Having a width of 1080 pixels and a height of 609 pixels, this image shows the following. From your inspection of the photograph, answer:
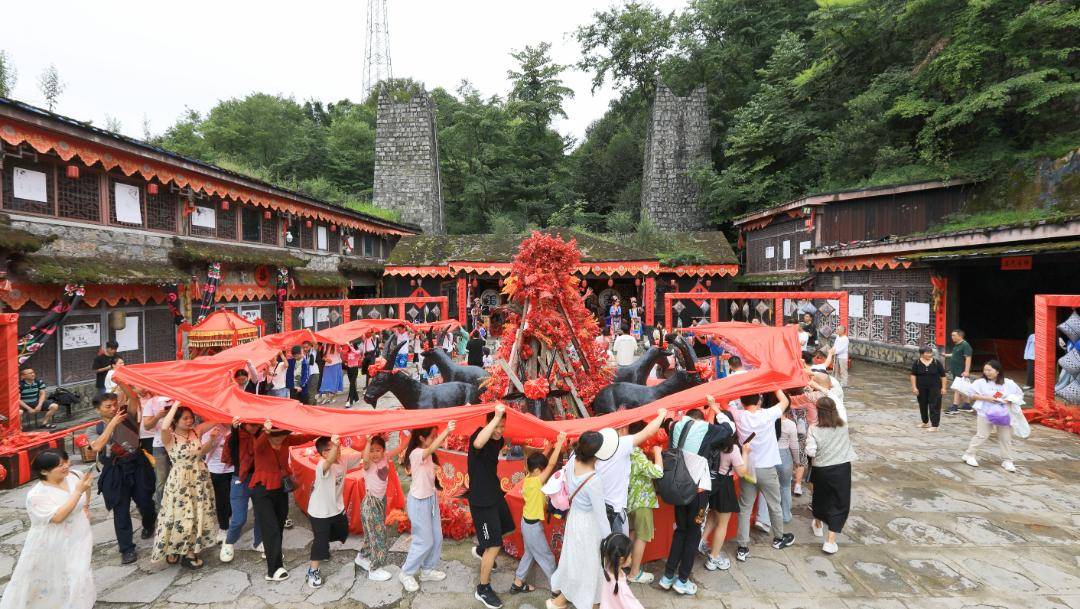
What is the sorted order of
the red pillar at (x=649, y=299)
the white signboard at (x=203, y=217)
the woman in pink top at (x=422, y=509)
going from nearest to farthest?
the woman in pink top at (x=422, y=509), the white signboard at (x=203, y=217), the red pillar at (x=649, y=299)

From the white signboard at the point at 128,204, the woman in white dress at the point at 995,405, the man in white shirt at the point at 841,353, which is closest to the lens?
the woman in white dress at the point at 995,405

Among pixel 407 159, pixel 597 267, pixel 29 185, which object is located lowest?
pixel 597 267

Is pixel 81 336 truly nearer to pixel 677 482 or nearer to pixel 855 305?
pixel 677 482

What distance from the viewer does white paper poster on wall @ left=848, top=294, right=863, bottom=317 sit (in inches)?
654

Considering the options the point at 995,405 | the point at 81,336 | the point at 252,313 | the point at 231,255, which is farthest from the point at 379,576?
the point at 252,313

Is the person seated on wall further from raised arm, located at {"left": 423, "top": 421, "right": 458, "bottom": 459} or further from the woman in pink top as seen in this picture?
raised arm, located at {"left": 423, "top": 421, "right": 458, "bottom": 459}

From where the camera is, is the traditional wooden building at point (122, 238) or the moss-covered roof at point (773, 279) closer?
the traditional wooden building at point (122, 238)

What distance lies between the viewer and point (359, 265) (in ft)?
67.4

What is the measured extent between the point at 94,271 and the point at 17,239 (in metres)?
1.51

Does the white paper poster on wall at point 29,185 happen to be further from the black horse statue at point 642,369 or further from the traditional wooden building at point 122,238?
the black horse statue at point 642,369

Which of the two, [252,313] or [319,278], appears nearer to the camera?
[252,313]

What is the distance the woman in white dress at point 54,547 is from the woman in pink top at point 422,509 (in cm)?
260

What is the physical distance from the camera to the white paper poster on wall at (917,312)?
46.3 feet

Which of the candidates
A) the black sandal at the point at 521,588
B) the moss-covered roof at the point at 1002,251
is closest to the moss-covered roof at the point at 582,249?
the moss-covered roof at the point at 1002,251
